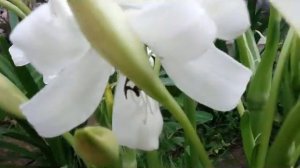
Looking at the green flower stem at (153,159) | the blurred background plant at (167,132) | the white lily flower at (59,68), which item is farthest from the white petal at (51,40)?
the blurred background plant at (167,132)

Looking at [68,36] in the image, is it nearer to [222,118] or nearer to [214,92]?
[214,92]

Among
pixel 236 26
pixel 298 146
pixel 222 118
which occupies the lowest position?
pixel 222 118

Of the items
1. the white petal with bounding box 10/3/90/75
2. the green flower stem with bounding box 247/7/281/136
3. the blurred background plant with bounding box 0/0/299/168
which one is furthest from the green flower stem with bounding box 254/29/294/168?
the blurred background plant with bounding box 0/0/299/168

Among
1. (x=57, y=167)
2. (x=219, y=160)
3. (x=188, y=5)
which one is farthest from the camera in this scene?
(x=57, y=167)

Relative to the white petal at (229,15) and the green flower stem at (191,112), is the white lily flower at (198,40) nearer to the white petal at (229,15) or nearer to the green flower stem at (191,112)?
the white petal at (229,15)

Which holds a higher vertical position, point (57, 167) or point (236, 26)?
point (236, 26)

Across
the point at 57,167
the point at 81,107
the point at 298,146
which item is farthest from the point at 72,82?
the point at 57,167

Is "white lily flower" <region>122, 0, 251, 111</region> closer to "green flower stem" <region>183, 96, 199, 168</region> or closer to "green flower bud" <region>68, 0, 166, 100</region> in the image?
"green flower bud" <region>68, 0, 166, 100</region>

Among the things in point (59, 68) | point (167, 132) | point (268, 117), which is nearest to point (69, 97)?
point (59, 68)
